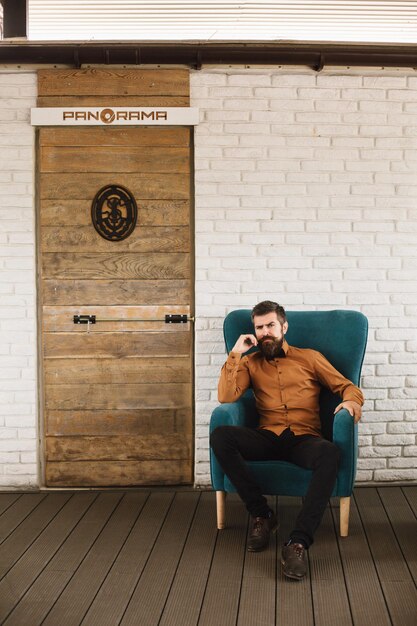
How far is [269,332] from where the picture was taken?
351 cm

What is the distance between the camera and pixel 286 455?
341 centimetres

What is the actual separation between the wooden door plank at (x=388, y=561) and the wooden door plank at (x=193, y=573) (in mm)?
732

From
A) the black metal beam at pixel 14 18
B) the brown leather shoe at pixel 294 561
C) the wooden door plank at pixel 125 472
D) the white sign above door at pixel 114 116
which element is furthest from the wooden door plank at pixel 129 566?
the black metal beam at pixel 14 18

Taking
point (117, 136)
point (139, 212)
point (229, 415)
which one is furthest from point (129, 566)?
point (117, 136)

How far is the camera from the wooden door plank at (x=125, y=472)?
415 cm

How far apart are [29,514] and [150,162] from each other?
206cm

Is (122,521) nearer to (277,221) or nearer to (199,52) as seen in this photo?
(277,221)

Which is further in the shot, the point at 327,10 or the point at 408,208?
the point at 408,208

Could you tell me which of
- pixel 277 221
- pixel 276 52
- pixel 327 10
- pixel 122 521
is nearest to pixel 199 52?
pixel 276 52

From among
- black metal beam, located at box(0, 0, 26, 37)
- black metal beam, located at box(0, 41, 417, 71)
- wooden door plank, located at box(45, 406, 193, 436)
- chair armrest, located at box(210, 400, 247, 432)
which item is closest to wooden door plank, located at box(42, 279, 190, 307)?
wooden door plank, located at box(45, 406, 193, 436)

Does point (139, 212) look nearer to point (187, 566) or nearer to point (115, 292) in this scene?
point (115, 292)

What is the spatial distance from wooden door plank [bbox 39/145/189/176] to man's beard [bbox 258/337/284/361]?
119 cm

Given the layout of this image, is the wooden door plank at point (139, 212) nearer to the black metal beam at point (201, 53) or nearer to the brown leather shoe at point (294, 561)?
the black metal beam at point (201, 53)

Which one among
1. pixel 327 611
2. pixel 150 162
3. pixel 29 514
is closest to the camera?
pixel 327 611
